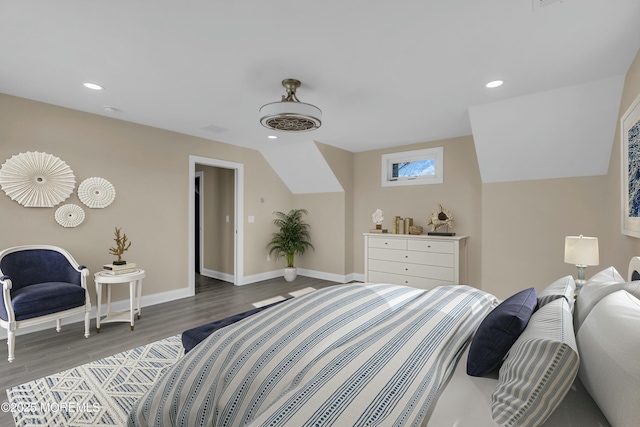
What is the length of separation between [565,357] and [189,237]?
463 cm

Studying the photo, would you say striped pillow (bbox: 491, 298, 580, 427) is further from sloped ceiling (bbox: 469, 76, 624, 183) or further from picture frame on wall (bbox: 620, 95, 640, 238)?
sloped ceiling (bbox: 469, 76, 624, 183)

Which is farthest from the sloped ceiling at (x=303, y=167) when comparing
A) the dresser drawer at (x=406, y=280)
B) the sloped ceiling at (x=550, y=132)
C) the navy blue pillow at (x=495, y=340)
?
the navy blue pillow at (x=495, y=340)

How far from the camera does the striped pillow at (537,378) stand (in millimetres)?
857

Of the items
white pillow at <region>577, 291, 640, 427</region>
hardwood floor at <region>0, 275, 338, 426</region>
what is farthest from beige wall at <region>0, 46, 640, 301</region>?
white pillow at <region>577, 291, 640, 427</region>

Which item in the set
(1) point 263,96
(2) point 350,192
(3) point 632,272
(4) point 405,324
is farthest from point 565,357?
(2) point 350,192

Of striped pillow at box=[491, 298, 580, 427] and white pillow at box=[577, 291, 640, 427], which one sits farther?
striped pillow at box=[491, 298, 580, 427]

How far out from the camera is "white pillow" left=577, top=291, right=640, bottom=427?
2.42ft

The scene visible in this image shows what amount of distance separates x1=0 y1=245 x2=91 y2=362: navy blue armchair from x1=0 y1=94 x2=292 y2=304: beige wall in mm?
252

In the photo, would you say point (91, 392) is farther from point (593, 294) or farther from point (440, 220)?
point (440, 220)

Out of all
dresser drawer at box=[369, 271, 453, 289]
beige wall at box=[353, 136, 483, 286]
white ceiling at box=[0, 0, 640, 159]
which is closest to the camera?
white ceiling at box=[0, 0, 640, 159]

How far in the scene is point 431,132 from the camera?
4.43 meters

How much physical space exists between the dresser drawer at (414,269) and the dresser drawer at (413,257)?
57mm

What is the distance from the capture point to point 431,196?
496cm

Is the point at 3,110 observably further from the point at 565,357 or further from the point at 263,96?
the point at 565,357
